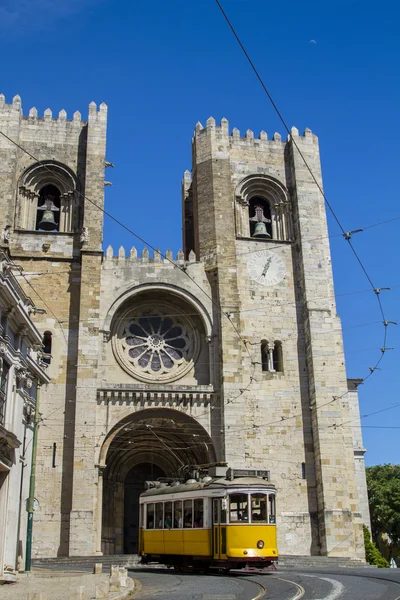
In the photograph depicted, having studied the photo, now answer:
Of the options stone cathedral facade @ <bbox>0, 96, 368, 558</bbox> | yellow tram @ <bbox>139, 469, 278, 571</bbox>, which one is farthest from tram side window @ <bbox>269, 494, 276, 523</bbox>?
stone cathedral facade @ <bbox>0, 96, 368, 558</bbox>

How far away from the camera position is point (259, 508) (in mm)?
14062

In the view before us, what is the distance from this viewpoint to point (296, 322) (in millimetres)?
25406

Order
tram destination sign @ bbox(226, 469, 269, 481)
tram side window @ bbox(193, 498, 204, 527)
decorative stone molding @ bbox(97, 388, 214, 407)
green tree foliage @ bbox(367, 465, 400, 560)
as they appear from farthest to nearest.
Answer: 1. green tree foliage @ bbox(367, 465, 400, 560)
2. decorative stone molding @ bbox(97, 388, 214, 407)
3. tram destination sign @ bbox(226, 469, 269, 481)
4. tram side window @ bbox(193, 498, 204, 527)

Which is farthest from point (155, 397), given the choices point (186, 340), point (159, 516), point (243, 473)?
point (243, 473)

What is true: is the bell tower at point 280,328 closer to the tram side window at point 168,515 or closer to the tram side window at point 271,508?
the tram side window at point 168,515

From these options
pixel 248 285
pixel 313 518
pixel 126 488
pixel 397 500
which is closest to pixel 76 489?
pixel 126 488

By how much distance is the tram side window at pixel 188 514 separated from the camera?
48.5ft

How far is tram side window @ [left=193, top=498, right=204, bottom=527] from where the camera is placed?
14.4 metres

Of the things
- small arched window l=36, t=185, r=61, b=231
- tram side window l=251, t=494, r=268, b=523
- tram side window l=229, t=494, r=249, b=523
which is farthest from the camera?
small arched window l=36, t=185, r=61, b=231

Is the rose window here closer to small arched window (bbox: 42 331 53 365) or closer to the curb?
small arched window (bbox: 42 331 53 365)

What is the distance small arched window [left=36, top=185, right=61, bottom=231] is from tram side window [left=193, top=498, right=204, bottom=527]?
14.1 meters

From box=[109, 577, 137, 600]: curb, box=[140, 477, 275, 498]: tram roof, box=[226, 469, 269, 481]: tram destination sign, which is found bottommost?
box=[109, 577, 137, 600]: curb

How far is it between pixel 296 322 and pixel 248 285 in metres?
2.24

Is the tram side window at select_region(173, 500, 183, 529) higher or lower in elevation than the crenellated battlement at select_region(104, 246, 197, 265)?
lower
